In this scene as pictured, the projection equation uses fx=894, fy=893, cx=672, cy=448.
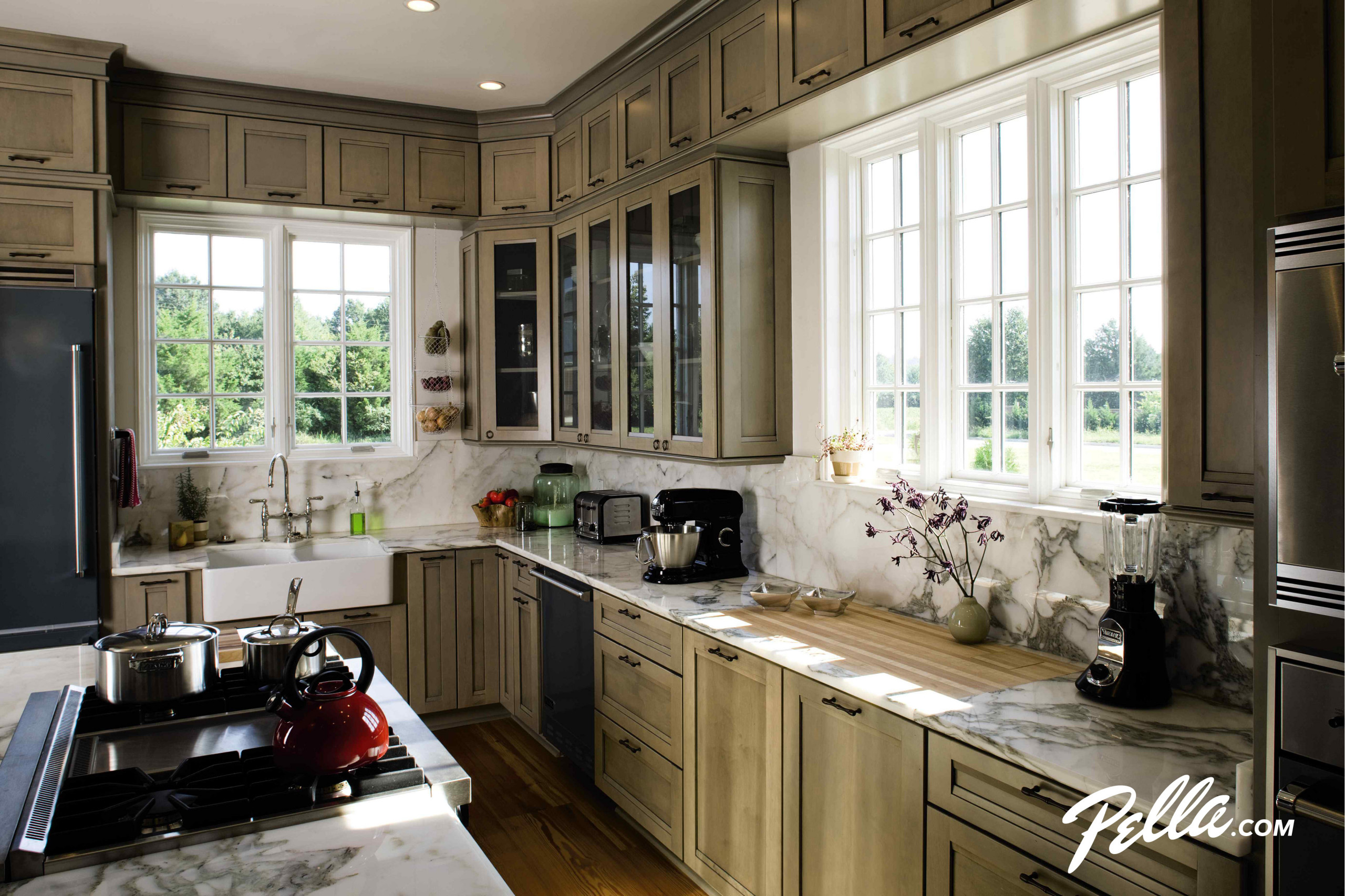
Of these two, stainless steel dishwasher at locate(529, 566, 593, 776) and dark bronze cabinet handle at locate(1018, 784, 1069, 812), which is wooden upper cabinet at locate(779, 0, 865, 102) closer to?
dark bronze cabinet handle at locate(1018, 784, 1069, 812)

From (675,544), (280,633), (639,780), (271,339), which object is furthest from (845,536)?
(271,339)

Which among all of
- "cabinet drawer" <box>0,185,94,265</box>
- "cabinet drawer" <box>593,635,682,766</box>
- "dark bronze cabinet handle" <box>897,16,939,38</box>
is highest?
"dark bronze cabinet handle" <box>897,16,939,38</box>

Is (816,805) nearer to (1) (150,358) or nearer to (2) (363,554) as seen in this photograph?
(2) (363,554)

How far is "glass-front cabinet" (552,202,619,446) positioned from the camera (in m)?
3.88

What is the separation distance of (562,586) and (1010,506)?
1.87 m

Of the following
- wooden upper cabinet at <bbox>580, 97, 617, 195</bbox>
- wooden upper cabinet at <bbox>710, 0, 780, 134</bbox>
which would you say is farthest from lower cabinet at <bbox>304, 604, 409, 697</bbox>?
wooden upper cabinet at <bbox>710, 0, 780, 134</bbox>

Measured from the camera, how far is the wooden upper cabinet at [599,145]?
3.78m

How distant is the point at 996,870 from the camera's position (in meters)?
1.72

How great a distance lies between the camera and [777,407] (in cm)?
329

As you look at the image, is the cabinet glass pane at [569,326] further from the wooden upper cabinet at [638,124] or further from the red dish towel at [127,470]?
the red dish towel at [127,470]

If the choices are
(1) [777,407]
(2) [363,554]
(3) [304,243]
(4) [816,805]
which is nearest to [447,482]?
(2) [363,554]

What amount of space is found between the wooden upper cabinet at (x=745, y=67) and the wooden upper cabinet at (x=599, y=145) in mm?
816

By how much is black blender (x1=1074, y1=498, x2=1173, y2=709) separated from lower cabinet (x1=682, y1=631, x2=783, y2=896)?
81 centimetres

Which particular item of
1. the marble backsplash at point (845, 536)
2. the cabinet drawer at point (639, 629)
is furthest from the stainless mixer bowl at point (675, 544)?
the marble backsplash at point (845, 536)
